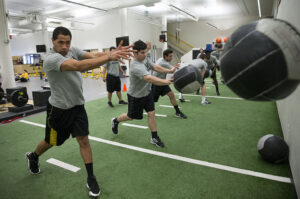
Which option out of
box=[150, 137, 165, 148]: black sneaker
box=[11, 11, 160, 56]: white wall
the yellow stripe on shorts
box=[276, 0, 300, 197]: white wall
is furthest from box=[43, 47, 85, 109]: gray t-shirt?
box=[11, 11, 160, 56]: white wall

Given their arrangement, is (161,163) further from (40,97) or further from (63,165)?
(40,97)

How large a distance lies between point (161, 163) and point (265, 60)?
6.85 ft

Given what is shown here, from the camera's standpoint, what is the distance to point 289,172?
2.41 metres

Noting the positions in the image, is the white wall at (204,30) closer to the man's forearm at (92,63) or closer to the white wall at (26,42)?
the white wall at (26,42)

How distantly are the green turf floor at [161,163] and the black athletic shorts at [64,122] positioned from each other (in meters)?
0.62

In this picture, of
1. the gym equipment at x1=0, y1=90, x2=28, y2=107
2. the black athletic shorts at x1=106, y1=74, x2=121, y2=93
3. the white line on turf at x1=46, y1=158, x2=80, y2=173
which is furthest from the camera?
the black athletic shorts at x1=106, y1=74, x2=121, y2=93

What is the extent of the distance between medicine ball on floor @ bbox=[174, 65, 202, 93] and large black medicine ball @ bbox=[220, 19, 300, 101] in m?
1.07

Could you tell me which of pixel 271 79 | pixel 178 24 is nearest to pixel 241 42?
pixel 271 79

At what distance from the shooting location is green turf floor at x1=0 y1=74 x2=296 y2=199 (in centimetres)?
216

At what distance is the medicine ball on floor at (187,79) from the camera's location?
2178mm

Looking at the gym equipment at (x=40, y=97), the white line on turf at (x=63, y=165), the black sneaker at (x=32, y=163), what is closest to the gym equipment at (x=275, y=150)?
the white line on turf at (x=63, y=165)

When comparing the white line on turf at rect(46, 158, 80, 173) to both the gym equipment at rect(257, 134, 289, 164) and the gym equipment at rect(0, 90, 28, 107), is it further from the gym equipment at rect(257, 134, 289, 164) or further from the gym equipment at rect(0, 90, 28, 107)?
the gym equipment at rect(0, 90, 28, 107)

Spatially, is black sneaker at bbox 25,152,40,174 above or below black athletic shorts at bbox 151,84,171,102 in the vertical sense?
below

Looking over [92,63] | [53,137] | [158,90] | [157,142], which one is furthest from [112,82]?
[92,63]
